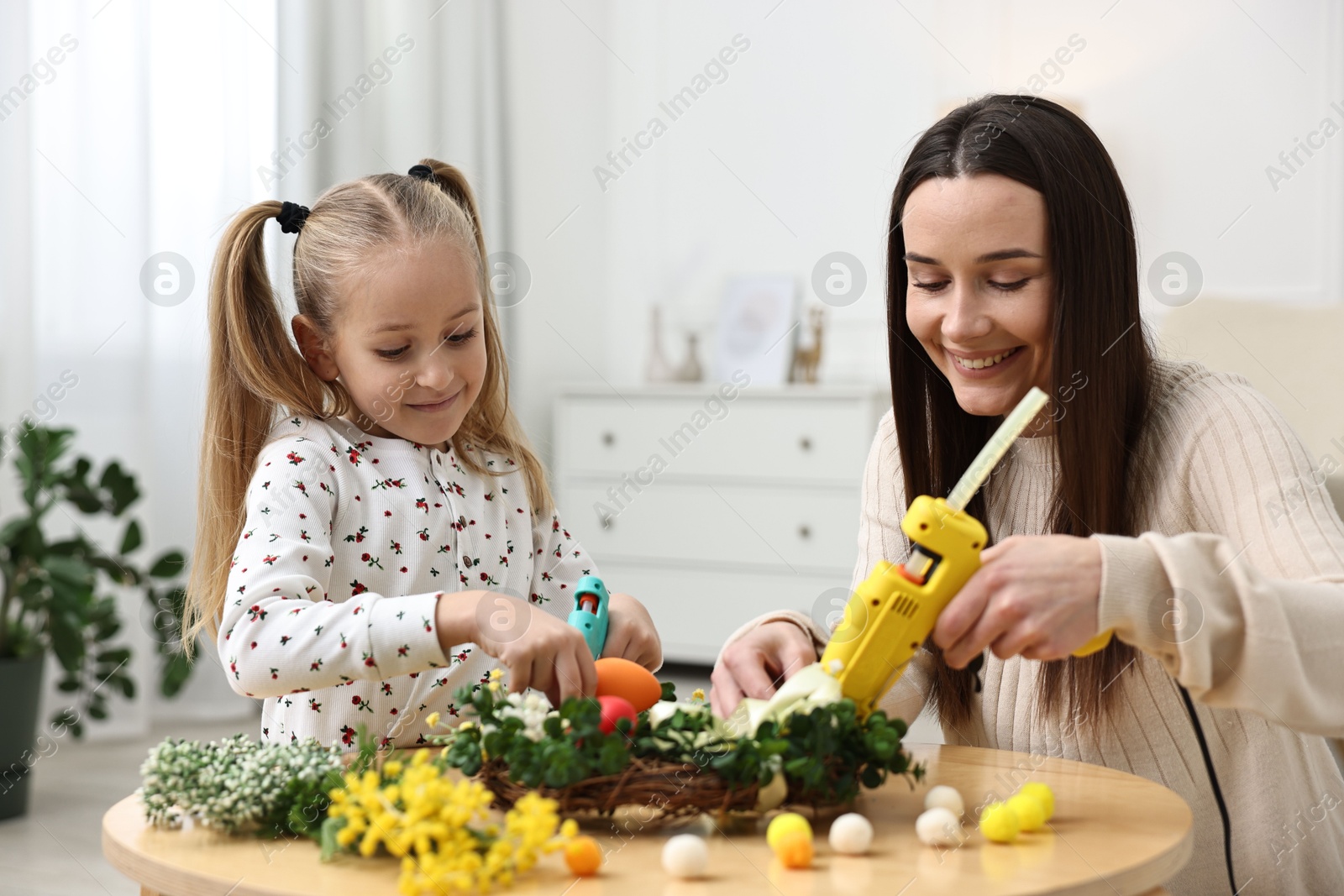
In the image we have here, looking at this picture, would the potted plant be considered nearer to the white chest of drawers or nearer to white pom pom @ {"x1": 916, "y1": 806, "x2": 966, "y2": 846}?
the white chest of drawers

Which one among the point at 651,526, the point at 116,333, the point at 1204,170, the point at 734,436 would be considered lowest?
the point at 651,526

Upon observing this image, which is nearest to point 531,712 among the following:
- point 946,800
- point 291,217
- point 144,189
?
point 946,800

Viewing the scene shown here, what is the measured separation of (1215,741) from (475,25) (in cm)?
362

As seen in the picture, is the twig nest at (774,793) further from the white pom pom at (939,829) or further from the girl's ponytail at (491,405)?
the girl's ponytail at (491,405)

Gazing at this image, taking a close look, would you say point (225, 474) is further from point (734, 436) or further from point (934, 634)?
point (734, 436)

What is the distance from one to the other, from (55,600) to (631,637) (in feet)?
6.06

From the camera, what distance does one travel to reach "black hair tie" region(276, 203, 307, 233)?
4.71ft

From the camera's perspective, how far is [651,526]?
4012 millimetres

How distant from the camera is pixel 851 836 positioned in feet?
2.76

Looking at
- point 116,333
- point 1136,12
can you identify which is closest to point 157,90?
point 116,333

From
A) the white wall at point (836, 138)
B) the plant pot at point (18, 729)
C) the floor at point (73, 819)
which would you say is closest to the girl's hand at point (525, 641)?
the floor at point (73, 819)

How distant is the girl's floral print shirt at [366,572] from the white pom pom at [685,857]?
12.1 inches

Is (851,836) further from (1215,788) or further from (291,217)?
(291,217)

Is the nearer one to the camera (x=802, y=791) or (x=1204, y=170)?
(x=802, y=791)
